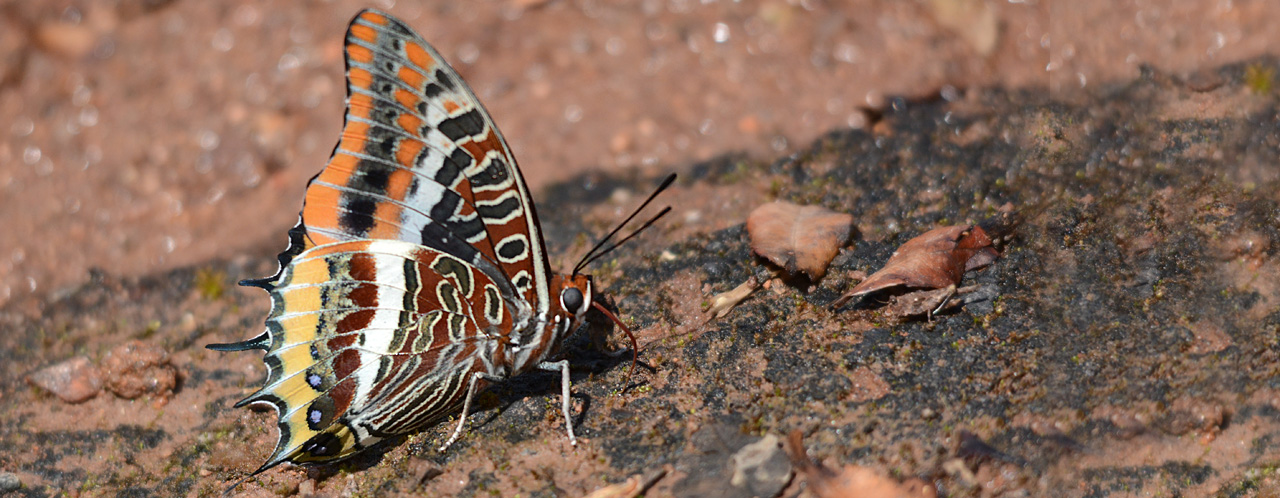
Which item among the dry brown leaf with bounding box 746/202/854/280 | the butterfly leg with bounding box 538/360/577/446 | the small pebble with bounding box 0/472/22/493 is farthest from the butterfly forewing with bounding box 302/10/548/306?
the small pebble with bounding box 0/472/22/493

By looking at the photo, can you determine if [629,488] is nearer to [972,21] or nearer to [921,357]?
[921,357]

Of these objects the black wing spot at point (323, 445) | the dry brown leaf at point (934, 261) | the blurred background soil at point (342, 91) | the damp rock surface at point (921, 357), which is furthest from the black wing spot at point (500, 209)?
the blurred background soil at point (342, 91)

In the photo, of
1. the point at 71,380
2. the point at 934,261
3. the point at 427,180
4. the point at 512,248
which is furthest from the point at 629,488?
the point at 71,380

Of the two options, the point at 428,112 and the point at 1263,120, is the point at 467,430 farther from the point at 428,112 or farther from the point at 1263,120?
the point at 1263,120

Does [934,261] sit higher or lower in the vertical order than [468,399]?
higher

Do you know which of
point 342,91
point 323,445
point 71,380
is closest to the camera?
point 323,445

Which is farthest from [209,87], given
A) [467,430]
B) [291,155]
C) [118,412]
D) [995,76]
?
[995,76]

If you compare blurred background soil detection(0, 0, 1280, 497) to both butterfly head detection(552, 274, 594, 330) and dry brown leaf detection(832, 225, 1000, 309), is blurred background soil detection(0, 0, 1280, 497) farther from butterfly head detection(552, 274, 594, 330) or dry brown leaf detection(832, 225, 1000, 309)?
butterfly head detection(552, 274, 594, 330)
